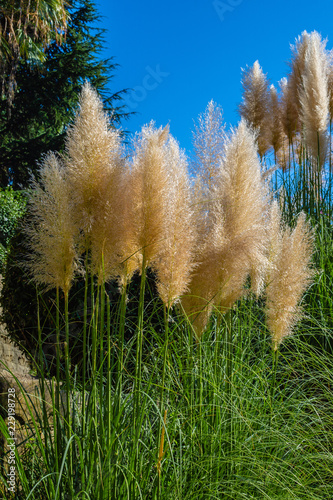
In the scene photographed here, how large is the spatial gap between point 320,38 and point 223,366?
4889 millimetres

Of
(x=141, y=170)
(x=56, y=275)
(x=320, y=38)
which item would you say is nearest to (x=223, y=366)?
(x=56, y=275)

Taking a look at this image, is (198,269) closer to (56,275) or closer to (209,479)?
(56,275)

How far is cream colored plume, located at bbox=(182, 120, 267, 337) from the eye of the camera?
2023mm

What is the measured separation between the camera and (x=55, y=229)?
6.49ft

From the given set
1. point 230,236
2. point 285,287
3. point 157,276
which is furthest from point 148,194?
point 285,287

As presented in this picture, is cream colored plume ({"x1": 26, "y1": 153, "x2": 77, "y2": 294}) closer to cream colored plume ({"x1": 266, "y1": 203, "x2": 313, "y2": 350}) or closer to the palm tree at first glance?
cream colored plume ({"x1": 266, "y1": 203, "x2": 313, "y2": 350})

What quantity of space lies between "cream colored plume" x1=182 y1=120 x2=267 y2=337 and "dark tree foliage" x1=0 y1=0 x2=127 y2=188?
1630 centimetres

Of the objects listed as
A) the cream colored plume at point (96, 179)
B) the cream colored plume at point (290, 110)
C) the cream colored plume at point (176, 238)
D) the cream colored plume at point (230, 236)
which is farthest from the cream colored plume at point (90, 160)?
the cream colored plume at point (290, 110)

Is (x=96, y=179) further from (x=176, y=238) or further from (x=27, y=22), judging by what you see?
(x=27, y=22)

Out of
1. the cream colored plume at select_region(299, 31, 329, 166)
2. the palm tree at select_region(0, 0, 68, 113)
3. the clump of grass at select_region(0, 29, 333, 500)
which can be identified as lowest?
the clump of grass at select_region(0, 29, 333, 500)

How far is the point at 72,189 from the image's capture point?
1931 millimetres

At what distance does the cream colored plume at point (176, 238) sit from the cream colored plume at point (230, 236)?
0.18 meters

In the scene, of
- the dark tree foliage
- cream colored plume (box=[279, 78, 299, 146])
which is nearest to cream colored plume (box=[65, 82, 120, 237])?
cream colored plume (box=[279, 78, 299, 146])

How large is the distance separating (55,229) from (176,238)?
0.56 m
